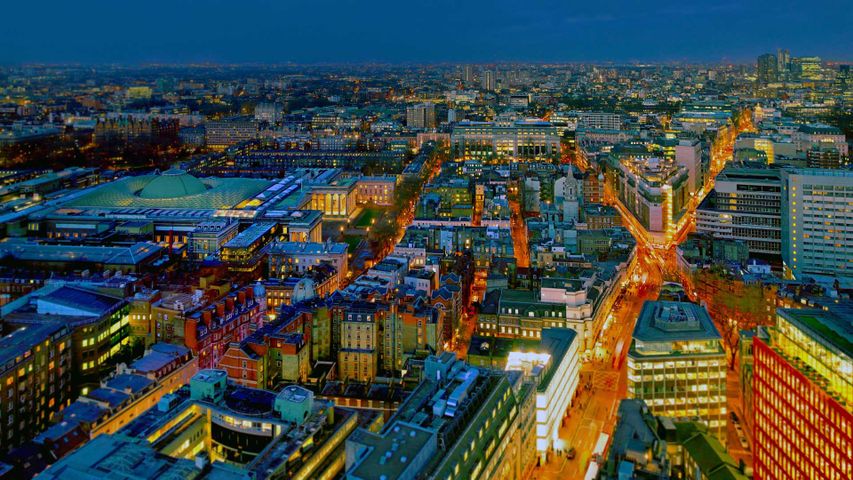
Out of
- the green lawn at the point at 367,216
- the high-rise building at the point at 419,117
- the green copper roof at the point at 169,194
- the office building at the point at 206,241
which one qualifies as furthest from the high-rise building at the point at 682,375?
the high-rise building at the point at 419,117

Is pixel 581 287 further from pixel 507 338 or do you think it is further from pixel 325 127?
pixel 325 127

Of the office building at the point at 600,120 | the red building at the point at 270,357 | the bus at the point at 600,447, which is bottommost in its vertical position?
the bus at the point at 600,447

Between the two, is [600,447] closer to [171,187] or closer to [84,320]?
[84,320]

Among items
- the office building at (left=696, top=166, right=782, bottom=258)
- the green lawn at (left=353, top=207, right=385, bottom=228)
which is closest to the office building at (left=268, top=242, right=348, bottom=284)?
the green lawn at (left=353, top=207, right=385, bottom=228)

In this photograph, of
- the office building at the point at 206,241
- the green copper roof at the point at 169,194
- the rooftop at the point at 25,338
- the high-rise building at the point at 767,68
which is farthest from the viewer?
the high-rise building at the point at 767,68

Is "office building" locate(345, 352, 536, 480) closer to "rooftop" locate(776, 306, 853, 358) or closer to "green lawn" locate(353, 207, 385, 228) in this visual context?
"rooftop" locate(776, 306, 853, 358)

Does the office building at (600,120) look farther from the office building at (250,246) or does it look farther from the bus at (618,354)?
the bus at (618,354)
